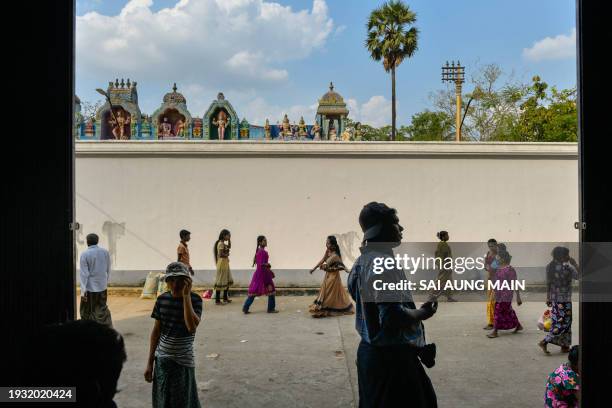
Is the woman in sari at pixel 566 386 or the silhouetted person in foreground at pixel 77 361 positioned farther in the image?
the woman in sari at pixel 566 386

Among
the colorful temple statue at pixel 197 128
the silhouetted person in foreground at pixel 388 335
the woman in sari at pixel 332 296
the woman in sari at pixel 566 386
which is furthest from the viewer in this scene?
the colorful temple statue at pixel 197 128

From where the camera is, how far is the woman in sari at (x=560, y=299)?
18.6ft

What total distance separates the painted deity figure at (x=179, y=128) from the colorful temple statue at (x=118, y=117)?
54.9 inches

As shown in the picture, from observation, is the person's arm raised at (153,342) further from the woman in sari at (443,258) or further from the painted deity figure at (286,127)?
the painted deity figure at (286,127)

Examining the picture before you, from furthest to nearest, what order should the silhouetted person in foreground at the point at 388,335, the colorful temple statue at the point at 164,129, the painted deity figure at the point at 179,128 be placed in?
the painted deity figure at the point at 179,128 < the colorful temple statue at the point at 164,129 < the silhouetted person in foreground at the point at 388,335

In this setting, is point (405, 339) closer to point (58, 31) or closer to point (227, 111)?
point (58, 31)

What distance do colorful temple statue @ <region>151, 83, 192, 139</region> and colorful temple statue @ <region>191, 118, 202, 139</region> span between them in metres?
0.22

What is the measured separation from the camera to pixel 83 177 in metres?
10.6

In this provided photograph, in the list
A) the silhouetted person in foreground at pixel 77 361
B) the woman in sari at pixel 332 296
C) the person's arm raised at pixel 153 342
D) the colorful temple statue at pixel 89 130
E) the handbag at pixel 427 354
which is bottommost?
the woman in sari at pixel 332 296

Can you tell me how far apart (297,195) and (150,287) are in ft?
12.5

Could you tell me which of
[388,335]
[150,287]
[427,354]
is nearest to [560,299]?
[427,354]

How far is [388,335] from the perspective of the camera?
2.42 meters

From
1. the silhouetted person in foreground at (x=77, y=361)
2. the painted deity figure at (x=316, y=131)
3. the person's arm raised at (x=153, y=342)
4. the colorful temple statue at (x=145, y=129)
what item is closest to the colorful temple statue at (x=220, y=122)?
the colorful temple statue at (x=145, y=129)

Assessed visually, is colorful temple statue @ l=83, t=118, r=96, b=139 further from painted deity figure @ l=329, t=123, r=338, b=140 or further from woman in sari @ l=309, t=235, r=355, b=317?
woman in sari @ l=309, t=235, r=355, b=317
